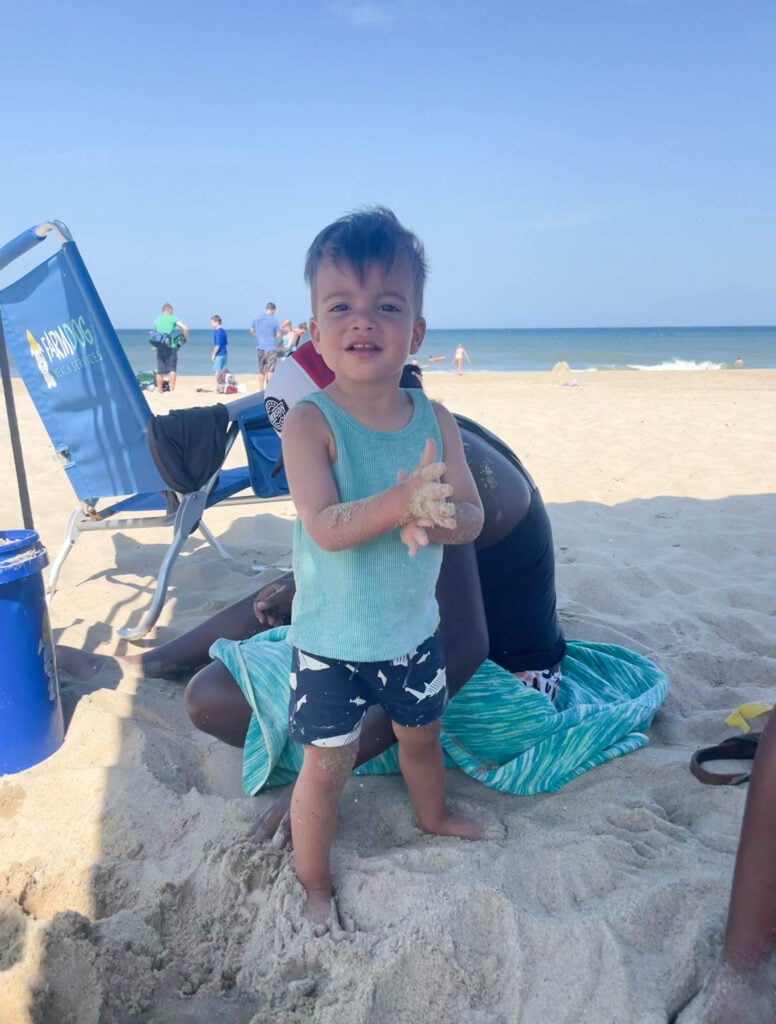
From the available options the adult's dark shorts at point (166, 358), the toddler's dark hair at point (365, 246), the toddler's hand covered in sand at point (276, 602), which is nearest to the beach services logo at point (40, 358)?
the toddler's hand covered in sand at point (276, 602)

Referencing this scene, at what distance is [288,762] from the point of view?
6.29 ft

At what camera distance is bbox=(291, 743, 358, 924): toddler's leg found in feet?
5.01

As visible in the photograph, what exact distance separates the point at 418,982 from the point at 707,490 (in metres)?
4.14

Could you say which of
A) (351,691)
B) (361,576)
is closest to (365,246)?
(361,576)

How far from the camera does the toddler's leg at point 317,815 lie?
153 centimetres

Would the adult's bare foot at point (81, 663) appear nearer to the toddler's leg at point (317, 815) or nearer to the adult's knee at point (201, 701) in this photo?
the adult's knee at point (201, 701)

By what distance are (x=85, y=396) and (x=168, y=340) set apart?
33.7 ft

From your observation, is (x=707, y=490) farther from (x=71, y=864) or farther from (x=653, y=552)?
(x=71, y=864)

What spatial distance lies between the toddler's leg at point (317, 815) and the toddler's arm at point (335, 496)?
0.45 meters

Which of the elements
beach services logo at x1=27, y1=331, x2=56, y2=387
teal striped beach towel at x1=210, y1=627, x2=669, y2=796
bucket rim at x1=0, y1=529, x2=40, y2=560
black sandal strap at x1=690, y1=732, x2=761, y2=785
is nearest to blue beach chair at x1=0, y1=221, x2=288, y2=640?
beach services logo at x1=27, y1=331, x2=56, y2=387

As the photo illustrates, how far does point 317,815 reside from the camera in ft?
5.03

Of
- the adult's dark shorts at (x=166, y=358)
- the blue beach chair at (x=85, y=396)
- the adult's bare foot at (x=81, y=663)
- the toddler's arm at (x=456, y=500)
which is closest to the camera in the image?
the toddler's arm at (x=456, y=500)

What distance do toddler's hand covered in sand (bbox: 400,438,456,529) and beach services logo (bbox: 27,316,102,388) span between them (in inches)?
98.0

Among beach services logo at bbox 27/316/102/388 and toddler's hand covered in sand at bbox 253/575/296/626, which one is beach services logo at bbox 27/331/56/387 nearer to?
beach services logo at bbox 27/316/102/388
